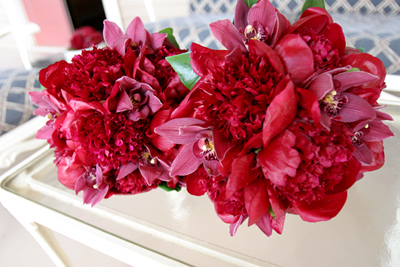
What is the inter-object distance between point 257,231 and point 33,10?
359cm

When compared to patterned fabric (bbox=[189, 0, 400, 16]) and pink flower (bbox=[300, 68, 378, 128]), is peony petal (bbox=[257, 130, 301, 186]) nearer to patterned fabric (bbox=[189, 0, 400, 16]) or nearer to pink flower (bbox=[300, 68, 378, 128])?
pink flower (bbox=[300, 68, 378, 128])

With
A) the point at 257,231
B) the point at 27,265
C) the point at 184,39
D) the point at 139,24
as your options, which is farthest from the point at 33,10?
the point at 257,231

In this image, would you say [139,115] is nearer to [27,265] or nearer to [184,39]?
[27,265]

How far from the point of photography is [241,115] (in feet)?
0.87

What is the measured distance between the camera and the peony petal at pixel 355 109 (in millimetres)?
277

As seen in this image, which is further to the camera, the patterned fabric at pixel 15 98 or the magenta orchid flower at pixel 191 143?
the patterned fabric at pixel 15 98

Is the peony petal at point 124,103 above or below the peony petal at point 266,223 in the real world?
above

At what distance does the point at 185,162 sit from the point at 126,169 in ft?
0.32

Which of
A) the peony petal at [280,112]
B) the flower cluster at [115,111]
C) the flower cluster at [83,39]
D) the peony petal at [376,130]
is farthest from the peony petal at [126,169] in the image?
the flower cluster at [83,39]

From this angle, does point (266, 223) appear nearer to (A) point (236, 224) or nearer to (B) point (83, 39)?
(A) point (236, 224)

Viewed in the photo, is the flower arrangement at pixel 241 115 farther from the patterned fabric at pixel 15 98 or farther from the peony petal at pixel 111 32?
the patterned fabric at pixel 15 98

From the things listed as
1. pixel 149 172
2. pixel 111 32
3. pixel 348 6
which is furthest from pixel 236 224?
pixel 348 6

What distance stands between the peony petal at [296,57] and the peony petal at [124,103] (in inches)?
7.3

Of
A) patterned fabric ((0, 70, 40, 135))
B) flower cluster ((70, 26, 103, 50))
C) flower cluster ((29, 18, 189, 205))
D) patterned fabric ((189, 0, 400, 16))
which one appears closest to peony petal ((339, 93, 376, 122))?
flower cluster ((29, 18, 189, 205))
